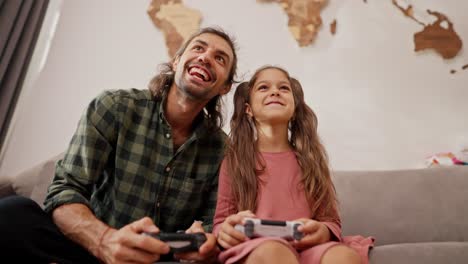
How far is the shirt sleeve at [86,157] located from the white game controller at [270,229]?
0.47 m

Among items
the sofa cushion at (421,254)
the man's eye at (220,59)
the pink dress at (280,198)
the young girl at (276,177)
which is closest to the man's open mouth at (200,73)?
the man's eye at (220,59)

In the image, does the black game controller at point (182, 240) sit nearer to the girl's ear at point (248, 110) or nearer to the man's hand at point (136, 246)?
the man's hand at point (136, 246)

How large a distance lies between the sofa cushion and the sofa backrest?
387 millimetres

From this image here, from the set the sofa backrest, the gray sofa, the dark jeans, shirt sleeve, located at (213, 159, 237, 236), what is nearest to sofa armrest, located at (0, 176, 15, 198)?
the gray sofa

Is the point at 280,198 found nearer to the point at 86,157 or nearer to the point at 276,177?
the point at 276,177

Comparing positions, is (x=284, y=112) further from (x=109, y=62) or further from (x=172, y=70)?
(x=109, y=62)

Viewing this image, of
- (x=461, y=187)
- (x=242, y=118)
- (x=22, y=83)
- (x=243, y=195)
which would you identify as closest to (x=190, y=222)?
(x=243, y=195)

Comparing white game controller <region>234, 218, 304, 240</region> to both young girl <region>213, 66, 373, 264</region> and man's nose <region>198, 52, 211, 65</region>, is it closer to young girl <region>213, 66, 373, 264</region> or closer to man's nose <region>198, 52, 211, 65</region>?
young girl <region>213, 66, 373, 264</region>

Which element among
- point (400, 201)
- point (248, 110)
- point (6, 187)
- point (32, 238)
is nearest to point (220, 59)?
point (248, 110)

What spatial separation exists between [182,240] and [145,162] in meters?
0.47

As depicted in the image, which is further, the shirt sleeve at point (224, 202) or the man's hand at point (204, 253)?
the shirt sleeve at point (224, 202)

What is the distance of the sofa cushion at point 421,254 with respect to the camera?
1.04 m

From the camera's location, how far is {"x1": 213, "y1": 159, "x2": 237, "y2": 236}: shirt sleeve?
1188 mm

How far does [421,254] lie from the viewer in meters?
1.08
